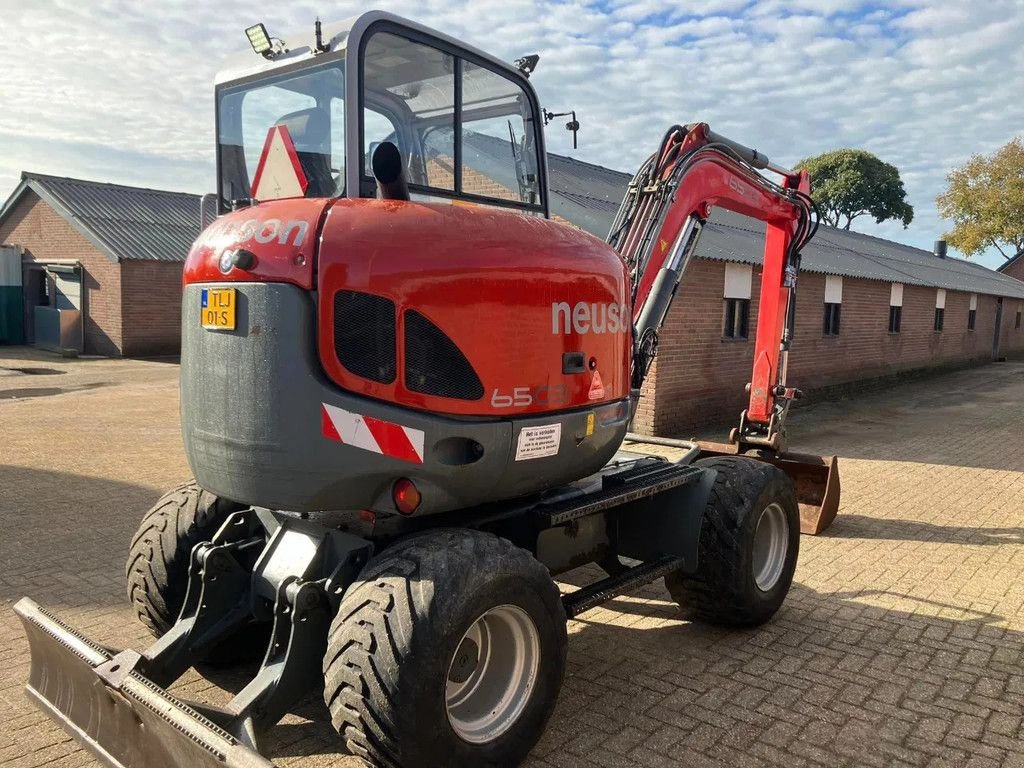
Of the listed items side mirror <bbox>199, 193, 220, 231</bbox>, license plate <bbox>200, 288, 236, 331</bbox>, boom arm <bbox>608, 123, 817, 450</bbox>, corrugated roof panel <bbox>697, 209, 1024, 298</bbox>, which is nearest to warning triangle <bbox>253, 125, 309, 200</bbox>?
side mirror <bbox>199, 193, 220, 231</bbox>

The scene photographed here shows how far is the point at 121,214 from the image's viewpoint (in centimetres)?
2428

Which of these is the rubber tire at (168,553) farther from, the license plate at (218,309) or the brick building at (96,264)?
the brick building at (96,264)

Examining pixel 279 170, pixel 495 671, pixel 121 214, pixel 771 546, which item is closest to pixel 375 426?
pixel 495 671

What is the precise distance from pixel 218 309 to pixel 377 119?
Answer: 110cm

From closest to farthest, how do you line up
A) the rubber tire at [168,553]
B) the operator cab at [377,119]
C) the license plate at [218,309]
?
the license plate at [218,309] < the operator cab at [377,119] < the rubber tire at [168,553]

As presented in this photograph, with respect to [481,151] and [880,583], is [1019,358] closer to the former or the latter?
[880,583]

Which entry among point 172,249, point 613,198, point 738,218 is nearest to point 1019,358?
point 738,218

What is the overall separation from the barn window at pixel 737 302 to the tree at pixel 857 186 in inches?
1566

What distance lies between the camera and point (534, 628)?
11.0 ft

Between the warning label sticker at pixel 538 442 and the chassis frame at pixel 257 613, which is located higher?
the warning label sticker at pixel 538 442

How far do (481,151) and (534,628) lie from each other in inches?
89.7

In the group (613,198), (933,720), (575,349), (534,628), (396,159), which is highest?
(613,198)

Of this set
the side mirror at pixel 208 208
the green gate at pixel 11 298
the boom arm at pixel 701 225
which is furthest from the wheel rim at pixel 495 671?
the green gate at pixel 11 298

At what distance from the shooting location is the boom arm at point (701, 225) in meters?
5.45
